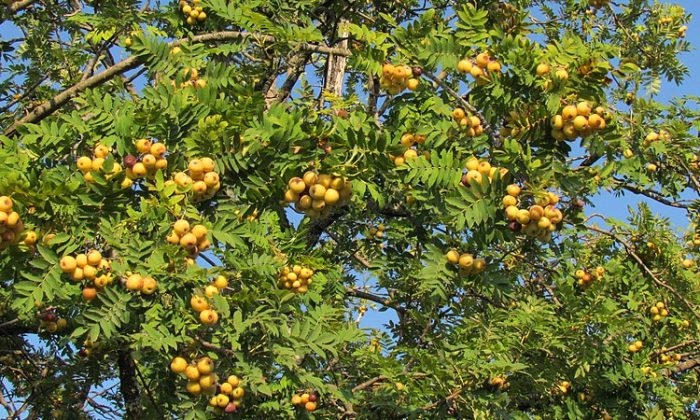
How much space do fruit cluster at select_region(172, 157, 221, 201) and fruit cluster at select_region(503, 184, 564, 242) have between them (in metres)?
1.39

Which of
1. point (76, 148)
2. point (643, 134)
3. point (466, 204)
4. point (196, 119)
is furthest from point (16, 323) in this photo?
point (643, 134)

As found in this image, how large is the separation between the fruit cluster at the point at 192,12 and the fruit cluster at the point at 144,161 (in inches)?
87.0

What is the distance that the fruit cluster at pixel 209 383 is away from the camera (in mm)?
3949

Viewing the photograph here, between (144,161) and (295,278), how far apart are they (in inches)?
43.8

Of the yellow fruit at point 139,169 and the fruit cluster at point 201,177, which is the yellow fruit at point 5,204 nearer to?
the yellow fruit at point 139,169

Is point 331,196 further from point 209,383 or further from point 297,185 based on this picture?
point 209,383

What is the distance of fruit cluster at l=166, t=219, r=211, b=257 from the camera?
3.53 meters

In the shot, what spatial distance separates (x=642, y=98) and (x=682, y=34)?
4959 mm

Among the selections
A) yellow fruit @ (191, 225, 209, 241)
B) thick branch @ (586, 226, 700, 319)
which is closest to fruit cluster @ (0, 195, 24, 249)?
yellow fruit @ (191, 225, 209, 241)

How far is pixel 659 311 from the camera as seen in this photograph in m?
7.16

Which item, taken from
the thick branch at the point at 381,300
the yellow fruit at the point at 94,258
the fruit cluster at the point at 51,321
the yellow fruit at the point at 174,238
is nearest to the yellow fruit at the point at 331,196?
the yellow fruit at the point at 174,238

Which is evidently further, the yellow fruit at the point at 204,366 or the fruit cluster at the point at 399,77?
the fruit cluster at the point at 399,77

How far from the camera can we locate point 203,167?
377 cm

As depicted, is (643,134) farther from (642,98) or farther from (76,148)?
(76,148)
